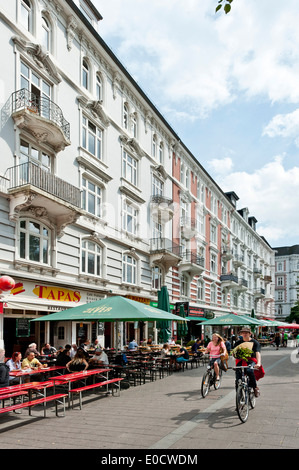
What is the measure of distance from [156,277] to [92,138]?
38.2 feet

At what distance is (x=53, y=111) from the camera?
61.4 feet

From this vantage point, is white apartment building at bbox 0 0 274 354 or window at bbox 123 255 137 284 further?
window at bbox 123 255 137 284

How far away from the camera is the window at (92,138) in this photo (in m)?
22.1

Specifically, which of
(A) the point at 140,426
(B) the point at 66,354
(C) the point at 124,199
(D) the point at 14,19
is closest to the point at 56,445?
(A) the point at 140,426

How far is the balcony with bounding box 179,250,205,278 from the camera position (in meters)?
34.7

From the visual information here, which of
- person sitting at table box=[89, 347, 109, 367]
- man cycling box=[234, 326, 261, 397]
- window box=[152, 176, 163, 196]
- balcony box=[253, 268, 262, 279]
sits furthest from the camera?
balcony box=[253, 268, 262, 279]

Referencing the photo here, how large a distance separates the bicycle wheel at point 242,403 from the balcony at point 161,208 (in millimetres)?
21694

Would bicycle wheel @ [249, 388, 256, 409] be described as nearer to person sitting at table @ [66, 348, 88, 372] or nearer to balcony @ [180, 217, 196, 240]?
person sitting at table @ [66, 348, 88, 372]

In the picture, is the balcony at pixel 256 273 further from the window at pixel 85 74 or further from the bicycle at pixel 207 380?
the bicycle at pixel 207 380

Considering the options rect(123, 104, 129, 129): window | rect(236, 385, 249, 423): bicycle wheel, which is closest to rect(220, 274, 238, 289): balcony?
rect(123, 104, 129, 129): window

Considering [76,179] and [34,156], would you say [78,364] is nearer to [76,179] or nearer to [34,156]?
[34,156]

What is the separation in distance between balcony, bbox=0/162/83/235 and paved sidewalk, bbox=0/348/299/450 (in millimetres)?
8020

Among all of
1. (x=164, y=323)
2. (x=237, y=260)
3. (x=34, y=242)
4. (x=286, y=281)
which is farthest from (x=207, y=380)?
(x=286, y=281)
